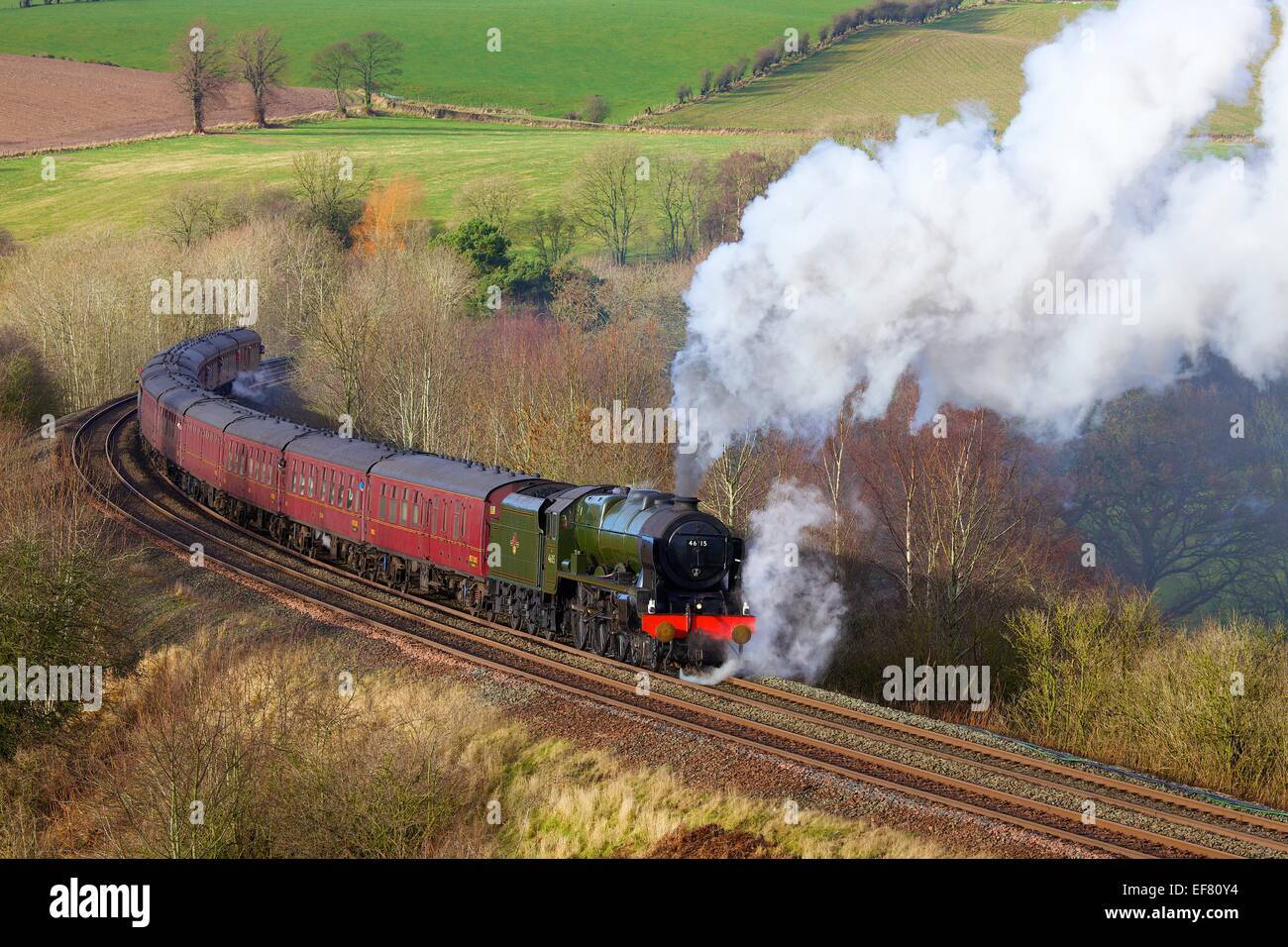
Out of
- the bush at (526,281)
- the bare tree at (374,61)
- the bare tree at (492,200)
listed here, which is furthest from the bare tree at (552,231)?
the bare tree at (374,61)

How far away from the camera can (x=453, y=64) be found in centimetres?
15112

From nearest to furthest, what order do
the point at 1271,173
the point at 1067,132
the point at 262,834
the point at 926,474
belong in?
1. the point at 262,834
2. the point at 1067,132
3. the point at 1271,173
4. the point at 926,474

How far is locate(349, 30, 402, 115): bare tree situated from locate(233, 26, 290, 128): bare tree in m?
8.43

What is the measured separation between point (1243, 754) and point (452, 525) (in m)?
19.6

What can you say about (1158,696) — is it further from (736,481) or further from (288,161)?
(288,161)

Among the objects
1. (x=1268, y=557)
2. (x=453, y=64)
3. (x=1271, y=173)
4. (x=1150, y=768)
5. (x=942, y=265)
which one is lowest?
(x=1268, y=557)

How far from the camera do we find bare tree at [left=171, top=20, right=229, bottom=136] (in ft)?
455

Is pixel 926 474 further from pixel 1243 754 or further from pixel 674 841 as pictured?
pixel 674 841

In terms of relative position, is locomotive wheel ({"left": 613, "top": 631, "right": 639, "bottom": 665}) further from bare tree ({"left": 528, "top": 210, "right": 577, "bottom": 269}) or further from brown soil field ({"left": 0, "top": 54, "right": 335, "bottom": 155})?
brown soil field ({"left": 0, "top": 54, "right": 335, "bottom": 155})

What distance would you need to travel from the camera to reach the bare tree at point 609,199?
358 feet

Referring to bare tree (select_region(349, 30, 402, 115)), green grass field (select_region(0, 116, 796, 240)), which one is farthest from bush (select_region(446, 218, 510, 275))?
bare tree (select_region(349, 30, 402, 115))

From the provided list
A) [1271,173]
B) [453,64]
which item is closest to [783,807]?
[1271,173]

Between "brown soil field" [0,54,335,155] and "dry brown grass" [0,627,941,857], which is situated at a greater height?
"brown soil field" [0,54,335,155]

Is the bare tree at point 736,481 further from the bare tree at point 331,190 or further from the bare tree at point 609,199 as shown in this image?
the bare tree at point 331,190
